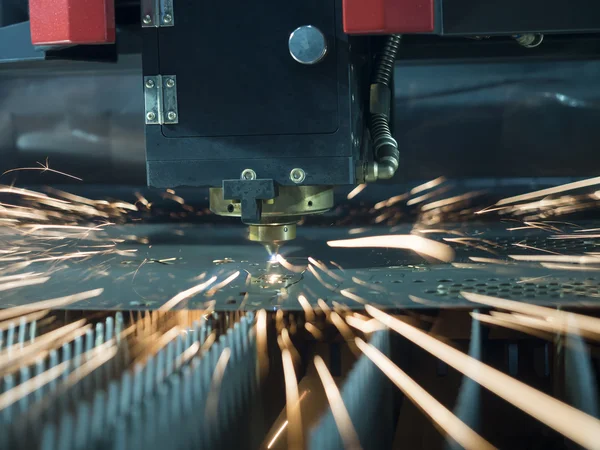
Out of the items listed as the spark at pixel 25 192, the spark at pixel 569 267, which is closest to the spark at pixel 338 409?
the spark at pixel 569 267

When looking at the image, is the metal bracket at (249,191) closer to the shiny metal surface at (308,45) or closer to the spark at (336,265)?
the shiny metal surface at (308,45)

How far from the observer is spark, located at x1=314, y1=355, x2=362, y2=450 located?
3.21ft

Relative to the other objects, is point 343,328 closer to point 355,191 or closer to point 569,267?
point 569,267

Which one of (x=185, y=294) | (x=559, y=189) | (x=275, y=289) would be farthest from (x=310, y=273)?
(x=559, y=189)

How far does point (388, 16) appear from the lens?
3.94 feet

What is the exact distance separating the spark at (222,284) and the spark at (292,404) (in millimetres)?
236

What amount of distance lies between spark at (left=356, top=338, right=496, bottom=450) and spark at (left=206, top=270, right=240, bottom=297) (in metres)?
0.30

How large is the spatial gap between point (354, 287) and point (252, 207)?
0.28 metres

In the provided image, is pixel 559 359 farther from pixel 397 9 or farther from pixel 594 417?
pixel 397 9

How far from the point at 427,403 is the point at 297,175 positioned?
1.35ft

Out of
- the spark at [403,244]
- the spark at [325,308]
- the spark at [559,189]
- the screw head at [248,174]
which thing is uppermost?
the screw head at [248,174]

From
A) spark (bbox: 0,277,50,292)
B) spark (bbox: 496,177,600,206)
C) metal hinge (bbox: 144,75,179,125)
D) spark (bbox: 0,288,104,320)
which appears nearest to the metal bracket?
metal hinge (bbox: 144,75,179,125)

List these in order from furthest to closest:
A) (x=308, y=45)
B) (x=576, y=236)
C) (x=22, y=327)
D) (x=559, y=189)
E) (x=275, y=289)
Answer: (x=559, y=189) < (x=576, y=236) < (x=275, y=289) < (x=22, y=327) < (x=308, y=45)

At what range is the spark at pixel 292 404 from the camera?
1021 millimetres
